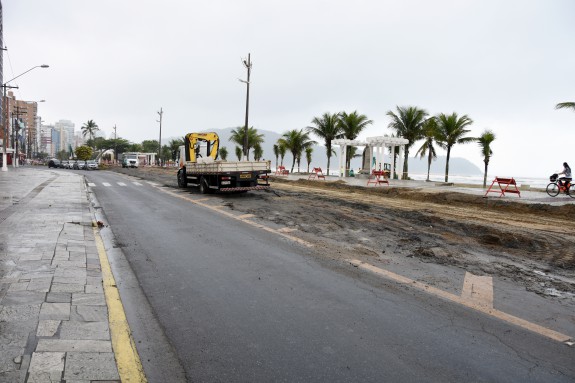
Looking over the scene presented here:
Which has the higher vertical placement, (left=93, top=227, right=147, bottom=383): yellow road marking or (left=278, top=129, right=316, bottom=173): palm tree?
(left=278, top=129, right=316, bottom=173): palm tree

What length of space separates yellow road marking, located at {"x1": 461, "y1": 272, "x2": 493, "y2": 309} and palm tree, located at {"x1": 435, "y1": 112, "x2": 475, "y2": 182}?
27.3m

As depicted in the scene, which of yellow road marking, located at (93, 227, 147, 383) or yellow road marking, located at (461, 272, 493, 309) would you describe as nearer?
yellow road marking, located at (93, 227, 147, 383)

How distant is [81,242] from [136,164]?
6259 cm

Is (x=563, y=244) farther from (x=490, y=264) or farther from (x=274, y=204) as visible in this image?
(x=274, y=204)

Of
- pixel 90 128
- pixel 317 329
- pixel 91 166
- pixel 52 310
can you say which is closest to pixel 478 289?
pixel 317 329

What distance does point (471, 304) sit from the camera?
14.0 ft

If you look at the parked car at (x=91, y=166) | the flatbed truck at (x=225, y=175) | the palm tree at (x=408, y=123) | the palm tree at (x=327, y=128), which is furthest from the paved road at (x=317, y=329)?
the parked car at (x=91, y=166)

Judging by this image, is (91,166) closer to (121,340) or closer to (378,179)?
(378,179)

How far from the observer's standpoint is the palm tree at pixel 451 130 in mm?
30550

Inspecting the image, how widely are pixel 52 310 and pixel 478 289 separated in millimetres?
4667

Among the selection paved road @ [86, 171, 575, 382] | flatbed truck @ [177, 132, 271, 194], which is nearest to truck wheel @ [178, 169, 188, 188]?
flatbed truck @ [177, 132, 271, 194]

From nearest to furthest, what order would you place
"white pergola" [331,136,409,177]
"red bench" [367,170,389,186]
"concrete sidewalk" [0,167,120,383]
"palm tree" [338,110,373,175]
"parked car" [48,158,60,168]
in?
"concrete sidewalk" [0,167,120,383] → "red bench" [367,170,389,186] → "white pergola" [331,136,409,177] → "palm tree" [338,110,373,175] → "parked car" [48,158,60,168]

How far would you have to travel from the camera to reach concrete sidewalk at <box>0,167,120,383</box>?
2703mm

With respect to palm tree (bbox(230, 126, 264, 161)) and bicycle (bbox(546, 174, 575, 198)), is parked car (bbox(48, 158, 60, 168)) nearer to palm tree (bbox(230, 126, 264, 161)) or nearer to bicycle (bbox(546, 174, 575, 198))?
palm tree (bbox(230, 126, 264, 161))
